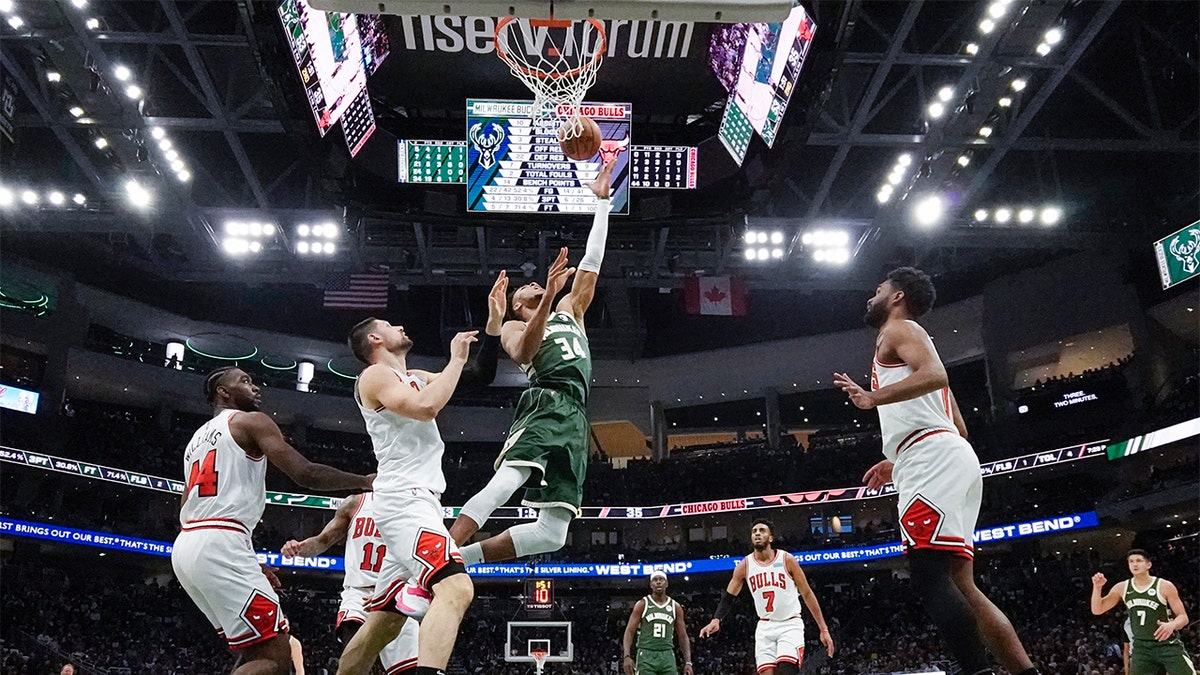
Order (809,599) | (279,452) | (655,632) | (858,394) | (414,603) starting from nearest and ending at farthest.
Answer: (858,394) → (414,603) → (279,452) → (809,599) → (655,632)

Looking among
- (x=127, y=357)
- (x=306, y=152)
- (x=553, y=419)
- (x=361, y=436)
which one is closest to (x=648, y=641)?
(x=553, y=419)

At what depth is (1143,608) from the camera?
8.54 meters

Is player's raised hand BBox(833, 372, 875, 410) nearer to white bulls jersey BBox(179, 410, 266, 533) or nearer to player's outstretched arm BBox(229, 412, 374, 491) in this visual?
player's outstretched arm BBox(229, 412, 374, 491)

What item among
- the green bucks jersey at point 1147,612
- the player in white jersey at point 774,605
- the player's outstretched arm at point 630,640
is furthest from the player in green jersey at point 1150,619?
the player's outstretched arm at point 630,640

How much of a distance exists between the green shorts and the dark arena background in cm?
399

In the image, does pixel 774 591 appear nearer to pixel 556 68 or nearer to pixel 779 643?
pixel 779 643

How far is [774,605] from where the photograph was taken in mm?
8562

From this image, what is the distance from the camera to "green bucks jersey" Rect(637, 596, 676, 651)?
9805mm

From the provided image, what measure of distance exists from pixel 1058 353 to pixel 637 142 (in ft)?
57.0

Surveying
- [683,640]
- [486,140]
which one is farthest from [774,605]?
[486,140]

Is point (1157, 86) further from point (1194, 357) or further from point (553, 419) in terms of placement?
point (553, 419)

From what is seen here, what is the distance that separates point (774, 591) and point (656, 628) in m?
1.71

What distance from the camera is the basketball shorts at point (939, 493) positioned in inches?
174

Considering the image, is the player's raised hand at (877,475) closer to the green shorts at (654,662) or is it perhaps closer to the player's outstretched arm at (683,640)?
the player's outstretched arm at (683,640)
